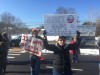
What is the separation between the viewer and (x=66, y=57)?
7223mm

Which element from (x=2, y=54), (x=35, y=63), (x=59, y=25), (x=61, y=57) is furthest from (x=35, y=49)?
(x=61, y=57)

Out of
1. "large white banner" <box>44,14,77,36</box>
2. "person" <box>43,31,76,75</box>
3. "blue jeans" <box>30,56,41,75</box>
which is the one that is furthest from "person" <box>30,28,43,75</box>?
"person" <box>43,31,76,75</box>

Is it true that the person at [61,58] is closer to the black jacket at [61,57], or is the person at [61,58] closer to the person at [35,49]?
the black jacket at [61,57]

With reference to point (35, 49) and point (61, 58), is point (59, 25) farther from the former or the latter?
point (35, 49)

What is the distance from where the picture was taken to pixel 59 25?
25.6 feet

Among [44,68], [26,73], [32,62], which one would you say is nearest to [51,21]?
[32,62]

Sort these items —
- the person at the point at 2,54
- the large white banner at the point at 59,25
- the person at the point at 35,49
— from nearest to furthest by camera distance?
the large white banner at the point at 59,25
the person at the point at 35,49
the person at the point at 2,54

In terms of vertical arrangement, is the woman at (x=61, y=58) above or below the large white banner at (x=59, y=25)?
below

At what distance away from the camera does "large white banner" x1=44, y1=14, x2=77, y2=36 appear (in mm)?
7715

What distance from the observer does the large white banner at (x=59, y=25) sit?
7.71 metres

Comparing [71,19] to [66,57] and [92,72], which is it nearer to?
[66,57]

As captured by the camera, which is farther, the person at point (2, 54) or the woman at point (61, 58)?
the person at point (2, 54)

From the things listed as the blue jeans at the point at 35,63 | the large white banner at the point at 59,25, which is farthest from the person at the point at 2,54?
the large white banner at the point at 59,25

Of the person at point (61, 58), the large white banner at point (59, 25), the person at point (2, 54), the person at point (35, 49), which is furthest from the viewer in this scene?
the person at point (2, 54)
